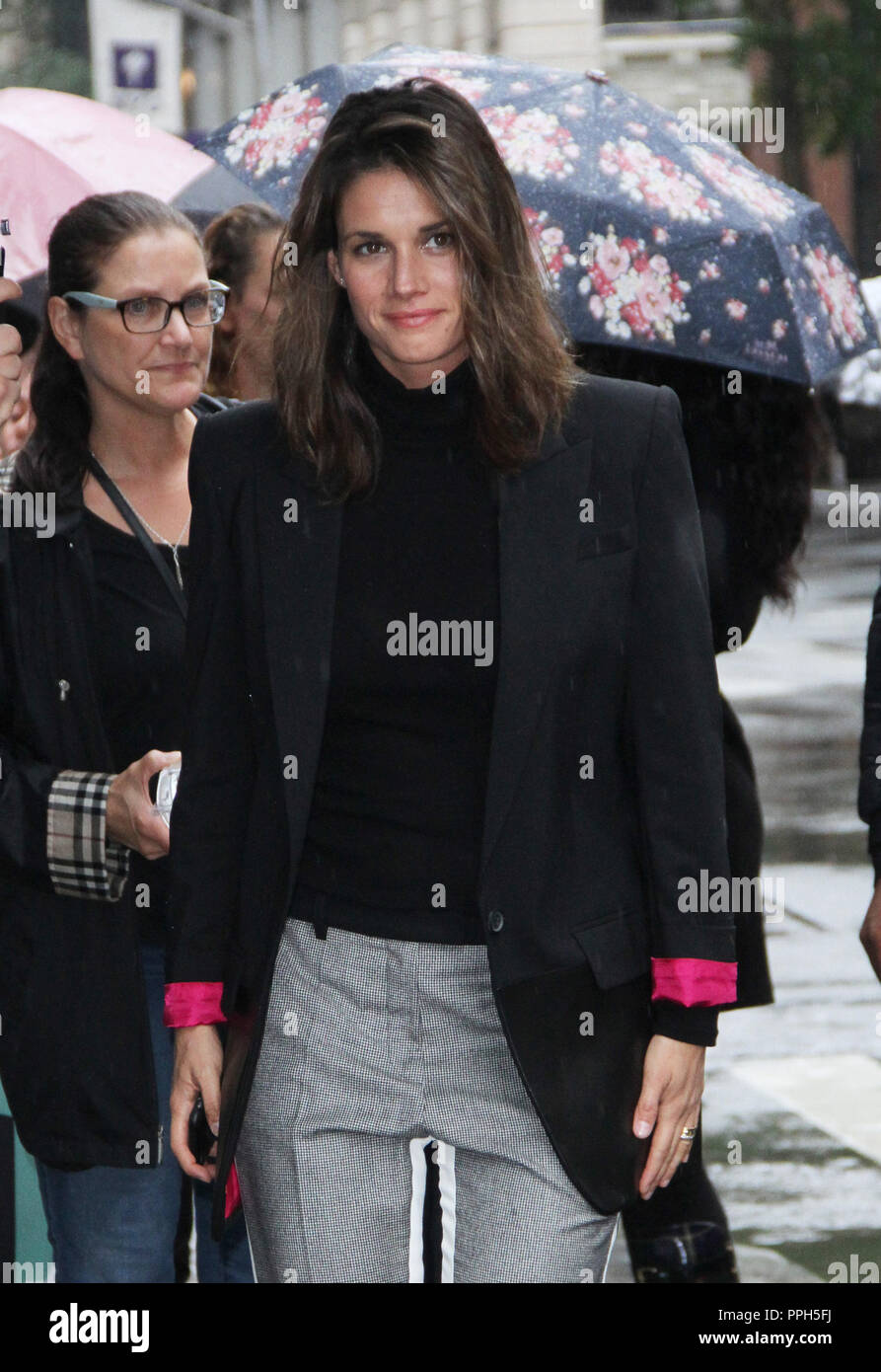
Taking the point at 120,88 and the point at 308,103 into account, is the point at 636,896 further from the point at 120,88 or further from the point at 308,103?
the point at 120,88

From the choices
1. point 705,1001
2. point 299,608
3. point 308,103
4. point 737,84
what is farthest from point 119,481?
point 737,84

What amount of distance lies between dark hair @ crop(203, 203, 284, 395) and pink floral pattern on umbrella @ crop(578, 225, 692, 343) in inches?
30.4

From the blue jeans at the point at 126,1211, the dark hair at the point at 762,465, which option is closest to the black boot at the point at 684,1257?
the blue jeans at the point at 126,1211

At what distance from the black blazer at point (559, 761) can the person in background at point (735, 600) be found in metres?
1.45

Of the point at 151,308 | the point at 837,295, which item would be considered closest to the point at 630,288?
the point at 837,295

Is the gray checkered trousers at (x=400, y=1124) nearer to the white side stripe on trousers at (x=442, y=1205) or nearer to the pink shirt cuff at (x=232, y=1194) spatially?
the white side stripe on trousers at (x=442, y=1205)

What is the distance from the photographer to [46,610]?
11.7 ft

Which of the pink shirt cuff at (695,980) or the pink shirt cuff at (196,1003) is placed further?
the pink shirt cuff at (196,1003)

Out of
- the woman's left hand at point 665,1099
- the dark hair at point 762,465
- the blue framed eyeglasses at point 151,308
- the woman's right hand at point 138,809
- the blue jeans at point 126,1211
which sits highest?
the blue framed eyeglasses at point 151,308

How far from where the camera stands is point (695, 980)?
287 centimetres

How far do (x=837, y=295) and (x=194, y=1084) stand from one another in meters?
2.89

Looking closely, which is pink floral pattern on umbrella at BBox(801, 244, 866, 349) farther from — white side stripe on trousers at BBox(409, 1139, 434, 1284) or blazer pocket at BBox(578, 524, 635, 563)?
white side stripe on trousers at BBox(409, 1139, 434, 1284)

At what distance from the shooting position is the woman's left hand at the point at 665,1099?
291 cm

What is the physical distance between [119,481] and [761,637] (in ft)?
42.3
